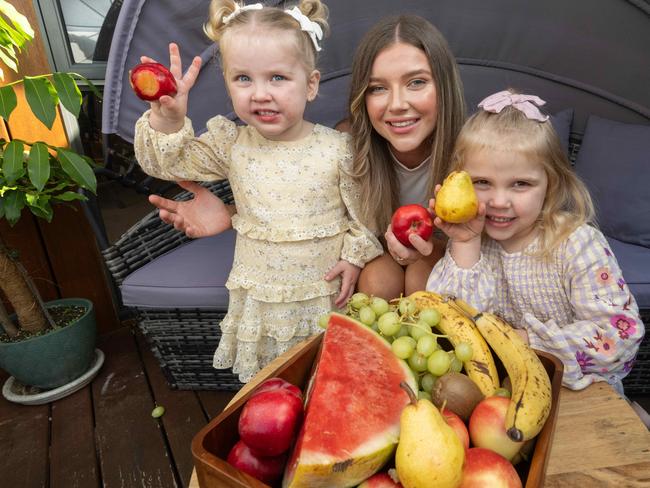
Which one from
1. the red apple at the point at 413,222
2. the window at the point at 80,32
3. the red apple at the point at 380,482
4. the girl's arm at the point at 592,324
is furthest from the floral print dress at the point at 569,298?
the window at the point at 80,32

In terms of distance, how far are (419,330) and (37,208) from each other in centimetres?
164

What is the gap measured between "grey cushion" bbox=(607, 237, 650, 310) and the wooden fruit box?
3.14 feet

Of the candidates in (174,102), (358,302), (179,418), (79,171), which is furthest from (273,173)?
(179,418)

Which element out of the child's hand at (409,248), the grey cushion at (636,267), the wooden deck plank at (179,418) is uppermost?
the child's hand at (409,248)

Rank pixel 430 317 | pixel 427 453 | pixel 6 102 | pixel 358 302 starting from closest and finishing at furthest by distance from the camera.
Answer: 1. pixel 427 453
2. pixel 430 317
3. pixel 358 302
4. pixel 6 102

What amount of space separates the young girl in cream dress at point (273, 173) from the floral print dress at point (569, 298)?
380 millimetres

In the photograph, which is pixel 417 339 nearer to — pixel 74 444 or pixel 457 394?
pixel 457 394

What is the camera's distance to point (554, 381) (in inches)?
30.2

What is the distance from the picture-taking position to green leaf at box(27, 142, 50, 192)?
62.9 inches

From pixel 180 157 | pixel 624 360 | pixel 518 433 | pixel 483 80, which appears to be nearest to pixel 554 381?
pixel 518 433

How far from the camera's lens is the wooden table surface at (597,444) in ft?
2.56

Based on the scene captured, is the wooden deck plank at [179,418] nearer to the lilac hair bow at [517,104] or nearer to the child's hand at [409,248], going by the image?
the child's hand at [409,248]

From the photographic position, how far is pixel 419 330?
34.6 inches

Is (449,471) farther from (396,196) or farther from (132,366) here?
(132,366)
